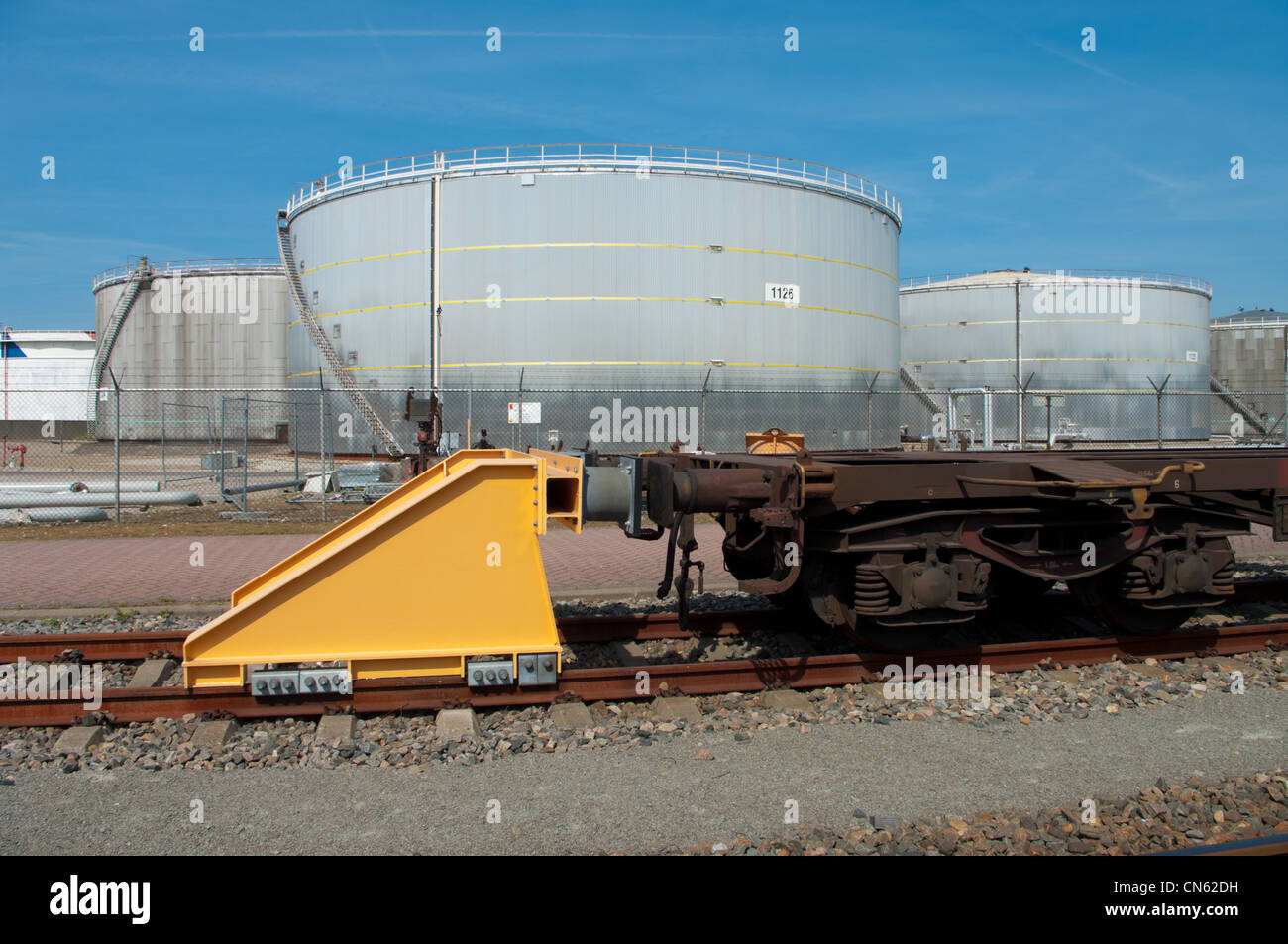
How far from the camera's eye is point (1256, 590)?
878cm

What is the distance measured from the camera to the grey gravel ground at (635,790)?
4.05m

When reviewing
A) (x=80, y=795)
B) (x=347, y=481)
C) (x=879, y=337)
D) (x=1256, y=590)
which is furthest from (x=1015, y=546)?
(x=879, y=337)

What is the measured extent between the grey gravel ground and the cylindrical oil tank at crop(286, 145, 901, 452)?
1943 centimetres

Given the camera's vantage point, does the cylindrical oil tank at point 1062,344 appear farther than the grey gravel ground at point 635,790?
Yes

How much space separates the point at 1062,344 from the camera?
43.2 meters

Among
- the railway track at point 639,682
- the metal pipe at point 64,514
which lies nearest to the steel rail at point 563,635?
the railway track at point 639,682

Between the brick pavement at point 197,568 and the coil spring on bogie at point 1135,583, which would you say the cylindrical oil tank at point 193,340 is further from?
the coil spring on bogie at point 1135,583

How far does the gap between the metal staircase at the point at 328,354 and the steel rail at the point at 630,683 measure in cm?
2062

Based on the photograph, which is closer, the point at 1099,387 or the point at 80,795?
the point at 80,795

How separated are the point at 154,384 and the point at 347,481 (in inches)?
1398

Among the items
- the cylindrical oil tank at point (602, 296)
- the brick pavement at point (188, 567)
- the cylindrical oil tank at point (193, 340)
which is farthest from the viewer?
the cylindrical oil tank at point (193, 340)

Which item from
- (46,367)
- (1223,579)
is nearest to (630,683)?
(1223,579)

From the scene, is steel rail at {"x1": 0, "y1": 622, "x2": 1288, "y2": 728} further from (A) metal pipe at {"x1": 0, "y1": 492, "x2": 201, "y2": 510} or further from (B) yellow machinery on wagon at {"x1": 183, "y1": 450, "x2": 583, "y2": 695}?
(A) metal pipe at {"x1": 0, "y1": 492, "x2": 201, "y2": 510}

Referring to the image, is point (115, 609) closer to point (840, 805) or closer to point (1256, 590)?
point (840, 805)
